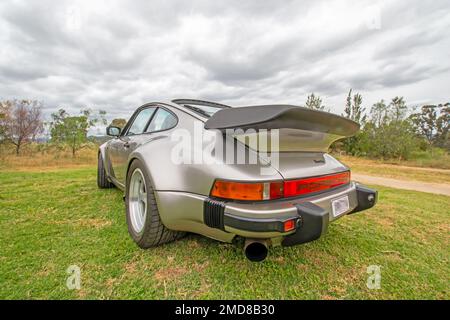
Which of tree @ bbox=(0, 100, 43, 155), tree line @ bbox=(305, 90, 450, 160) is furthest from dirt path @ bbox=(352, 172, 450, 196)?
tree @ bbox=(0, 100, 43, 155)

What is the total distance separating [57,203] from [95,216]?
93 centimetres

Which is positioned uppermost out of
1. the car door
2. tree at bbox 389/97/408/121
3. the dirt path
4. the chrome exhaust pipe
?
tree at bbox 389/97/408/121

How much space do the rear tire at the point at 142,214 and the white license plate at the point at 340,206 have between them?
1.27 metres

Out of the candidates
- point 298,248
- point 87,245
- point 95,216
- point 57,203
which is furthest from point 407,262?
point 57,203

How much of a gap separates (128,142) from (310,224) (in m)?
2.24

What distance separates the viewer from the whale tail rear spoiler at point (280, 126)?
1.28 m

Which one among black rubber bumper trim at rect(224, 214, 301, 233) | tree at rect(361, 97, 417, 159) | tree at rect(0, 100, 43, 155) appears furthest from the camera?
tree at rect(361, 97, 417, 159)

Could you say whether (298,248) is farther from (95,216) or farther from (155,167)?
(95,216)

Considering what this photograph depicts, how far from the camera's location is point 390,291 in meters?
1.46

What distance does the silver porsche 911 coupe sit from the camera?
1.26 meters

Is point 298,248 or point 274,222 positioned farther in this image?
point 298,248

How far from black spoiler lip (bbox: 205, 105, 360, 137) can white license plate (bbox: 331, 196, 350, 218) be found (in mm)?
544

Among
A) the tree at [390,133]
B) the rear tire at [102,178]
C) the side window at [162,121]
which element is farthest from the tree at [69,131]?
the tree at [390,133]

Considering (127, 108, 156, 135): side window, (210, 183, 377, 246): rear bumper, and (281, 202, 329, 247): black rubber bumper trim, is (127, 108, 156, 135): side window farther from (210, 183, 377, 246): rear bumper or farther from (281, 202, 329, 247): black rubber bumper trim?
(281, 202, 329, 247): black rubber bumper trim
